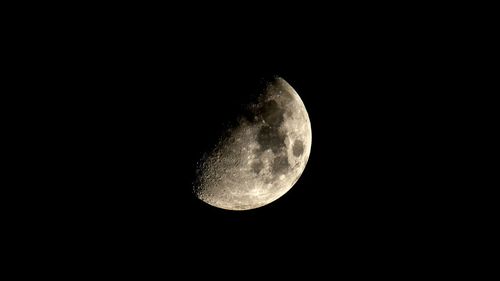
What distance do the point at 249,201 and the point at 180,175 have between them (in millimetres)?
553

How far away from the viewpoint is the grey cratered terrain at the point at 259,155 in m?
2.16

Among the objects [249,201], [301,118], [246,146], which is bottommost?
[249,201]

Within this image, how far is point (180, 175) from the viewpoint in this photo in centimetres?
225

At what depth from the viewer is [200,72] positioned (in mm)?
2068

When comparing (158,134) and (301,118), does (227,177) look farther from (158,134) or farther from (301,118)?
(301,118)

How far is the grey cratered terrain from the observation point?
216cm

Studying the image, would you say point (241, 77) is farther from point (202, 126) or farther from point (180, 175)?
point (180, 175)

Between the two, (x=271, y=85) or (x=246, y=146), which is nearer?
(x=246, y=146)

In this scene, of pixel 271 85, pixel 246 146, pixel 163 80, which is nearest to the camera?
pixel 163 80

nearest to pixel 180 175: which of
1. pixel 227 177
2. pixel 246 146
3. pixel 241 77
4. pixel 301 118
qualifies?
pixel 227 177

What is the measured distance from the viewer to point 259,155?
2184 millimetres

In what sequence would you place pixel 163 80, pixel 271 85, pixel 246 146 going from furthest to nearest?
pixel 271 85 < pixel 246 146 < pixel 163 80

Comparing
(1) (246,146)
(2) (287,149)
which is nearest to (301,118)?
(2) (287,149)

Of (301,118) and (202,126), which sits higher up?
(301,118)
